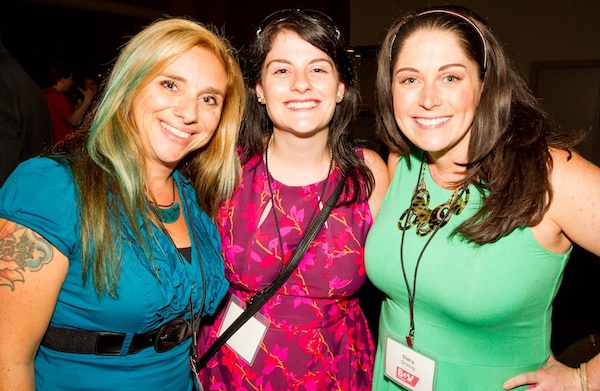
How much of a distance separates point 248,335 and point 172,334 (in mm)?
382

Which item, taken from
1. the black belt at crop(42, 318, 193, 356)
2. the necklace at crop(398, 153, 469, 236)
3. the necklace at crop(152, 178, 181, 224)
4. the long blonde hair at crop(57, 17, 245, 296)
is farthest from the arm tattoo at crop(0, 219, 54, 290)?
the necklace at crop(398, 153, 469, 236)

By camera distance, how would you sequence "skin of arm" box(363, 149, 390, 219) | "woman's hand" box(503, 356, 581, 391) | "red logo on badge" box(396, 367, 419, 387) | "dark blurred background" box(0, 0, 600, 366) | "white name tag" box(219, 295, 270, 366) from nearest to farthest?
"woman's hand" box(503, 356, 581, 391), "red logo on badge" box(396, 367, 419, 387), "white name tag" box(219, 295, 270, 366), "skin of arm" box(363, 149, 390, 219), "dark blurred background" box(0, 0, 600, 366)

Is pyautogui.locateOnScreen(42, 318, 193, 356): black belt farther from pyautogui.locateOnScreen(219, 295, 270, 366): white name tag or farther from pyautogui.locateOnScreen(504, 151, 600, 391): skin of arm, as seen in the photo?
pyautogui.locateOnScreen(504, 151, 600, 391): skin of arm

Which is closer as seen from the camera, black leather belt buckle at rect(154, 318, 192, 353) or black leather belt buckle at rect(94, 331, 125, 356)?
black leather belt buckle at rect(94, 331, 125, 356)

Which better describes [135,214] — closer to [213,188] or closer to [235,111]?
[213,188]

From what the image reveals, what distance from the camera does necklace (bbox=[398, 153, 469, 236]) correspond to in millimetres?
1546

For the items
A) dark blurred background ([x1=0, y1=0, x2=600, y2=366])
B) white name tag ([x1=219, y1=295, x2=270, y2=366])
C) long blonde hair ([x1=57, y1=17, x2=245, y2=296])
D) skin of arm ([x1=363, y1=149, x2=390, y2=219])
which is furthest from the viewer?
dark blurred background ([x1=0, y1=0, x2=600, y2=366])

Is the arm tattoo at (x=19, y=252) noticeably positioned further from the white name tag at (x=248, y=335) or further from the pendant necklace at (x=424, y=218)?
the pendant necklace at (x=424, y=218)

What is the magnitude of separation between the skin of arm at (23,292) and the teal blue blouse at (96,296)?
1.3 inches

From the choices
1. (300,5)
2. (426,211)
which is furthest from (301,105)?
(300,5)

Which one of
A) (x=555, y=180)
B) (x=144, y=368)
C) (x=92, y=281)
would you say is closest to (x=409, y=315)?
(x=555, y=180)

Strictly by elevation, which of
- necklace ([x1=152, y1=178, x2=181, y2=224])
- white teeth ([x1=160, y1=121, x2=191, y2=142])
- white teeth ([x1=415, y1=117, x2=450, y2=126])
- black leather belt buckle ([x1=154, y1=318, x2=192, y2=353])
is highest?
white teeth ([x1=415, y1=117, x2=450, y2=126])

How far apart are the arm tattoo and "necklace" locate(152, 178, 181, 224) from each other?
0.41 m

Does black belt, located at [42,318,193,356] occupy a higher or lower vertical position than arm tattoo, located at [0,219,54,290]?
lower
